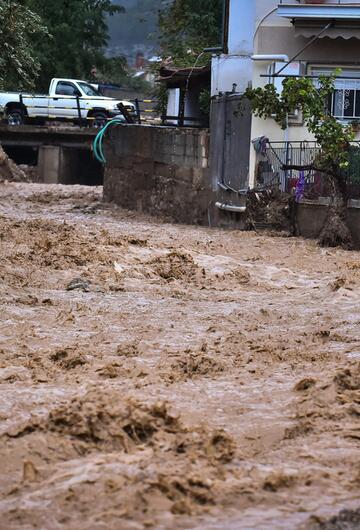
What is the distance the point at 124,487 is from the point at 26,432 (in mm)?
1451

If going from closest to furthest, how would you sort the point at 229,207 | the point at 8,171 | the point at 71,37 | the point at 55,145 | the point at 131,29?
the point at 229,207 → the point at 8,171 → the point at 55,145 → the point at 71,37 → the point at 131,29

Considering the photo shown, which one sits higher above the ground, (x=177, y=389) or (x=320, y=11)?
(x=320, y=11)

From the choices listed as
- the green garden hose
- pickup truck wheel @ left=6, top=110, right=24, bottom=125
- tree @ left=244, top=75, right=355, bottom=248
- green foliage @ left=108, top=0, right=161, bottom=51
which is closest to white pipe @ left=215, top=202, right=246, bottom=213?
tree @ left=244, top=75, right=355, bottom=248

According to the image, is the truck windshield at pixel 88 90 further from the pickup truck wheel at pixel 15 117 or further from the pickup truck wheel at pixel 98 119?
the pickup truck wheel at pixel 15 117

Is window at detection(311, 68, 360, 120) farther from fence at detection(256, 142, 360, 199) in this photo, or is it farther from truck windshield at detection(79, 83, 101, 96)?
truck windshield at detection(79, 83, 101, 96)

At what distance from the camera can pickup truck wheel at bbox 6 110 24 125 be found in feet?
139

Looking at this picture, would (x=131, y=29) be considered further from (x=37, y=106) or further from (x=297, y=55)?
(x=297, y=55)

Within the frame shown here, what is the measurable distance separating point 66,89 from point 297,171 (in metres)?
23.2

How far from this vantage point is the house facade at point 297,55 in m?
22.0

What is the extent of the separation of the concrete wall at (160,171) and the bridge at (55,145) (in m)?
11.8

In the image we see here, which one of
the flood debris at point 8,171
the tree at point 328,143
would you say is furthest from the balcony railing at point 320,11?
the flood debris at point 8,171

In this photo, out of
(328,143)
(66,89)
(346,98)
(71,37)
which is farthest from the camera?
(71,37)

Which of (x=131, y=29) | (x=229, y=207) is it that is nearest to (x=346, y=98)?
(x=229, y=207)

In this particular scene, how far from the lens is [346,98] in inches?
904
